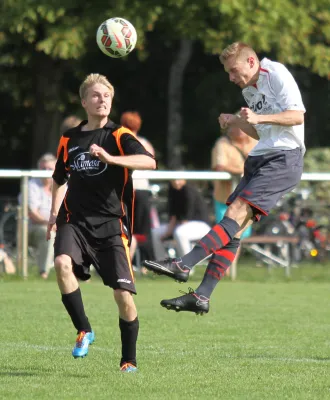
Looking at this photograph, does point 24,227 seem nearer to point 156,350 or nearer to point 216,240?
point 156,350

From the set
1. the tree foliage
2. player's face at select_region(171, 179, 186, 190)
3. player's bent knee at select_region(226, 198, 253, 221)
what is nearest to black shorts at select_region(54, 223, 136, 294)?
A: player's bent knee at select_region(226, 198, 253, 221)

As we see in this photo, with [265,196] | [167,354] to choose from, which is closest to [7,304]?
[167,354]

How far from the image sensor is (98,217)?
7348 mm

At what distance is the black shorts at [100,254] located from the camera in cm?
724

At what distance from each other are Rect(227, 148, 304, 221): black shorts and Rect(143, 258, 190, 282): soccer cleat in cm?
75

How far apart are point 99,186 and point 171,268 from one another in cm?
72

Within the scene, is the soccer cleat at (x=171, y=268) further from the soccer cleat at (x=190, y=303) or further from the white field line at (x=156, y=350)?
the white field line at (x=156, y=350)

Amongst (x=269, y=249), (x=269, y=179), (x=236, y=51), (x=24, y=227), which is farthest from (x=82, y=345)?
(x=269, y=249)

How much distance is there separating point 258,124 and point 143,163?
4.02ft

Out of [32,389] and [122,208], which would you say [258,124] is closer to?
[122,208]

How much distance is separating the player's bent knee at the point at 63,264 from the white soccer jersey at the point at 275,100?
168 centimetres

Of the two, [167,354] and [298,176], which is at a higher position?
[298,176]

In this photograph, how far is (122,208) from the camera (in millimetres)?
7410

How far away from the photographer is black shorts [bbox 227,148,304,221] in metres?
7.85
